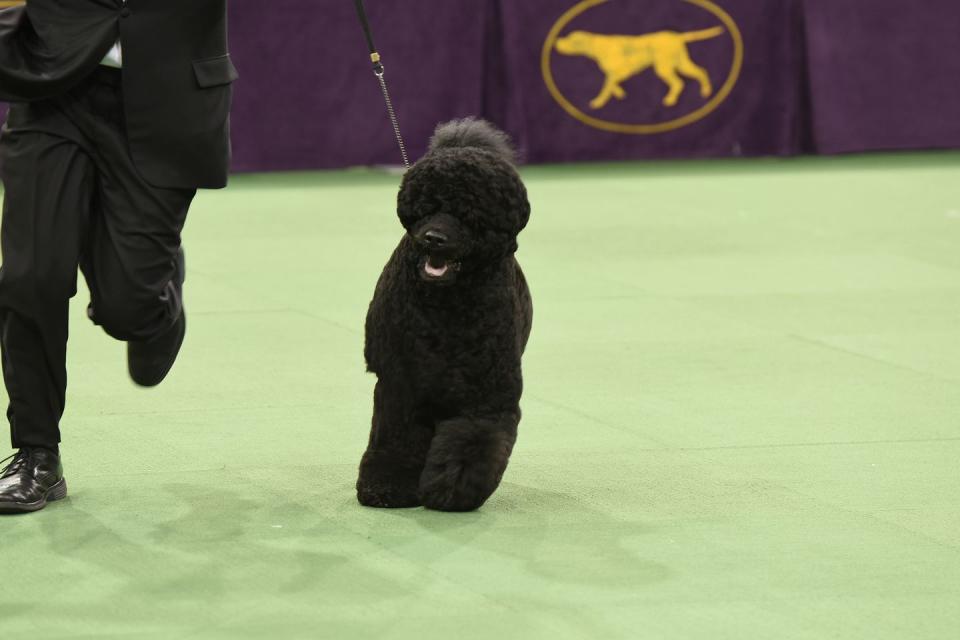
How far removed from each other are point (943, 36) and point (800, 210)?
311 cm

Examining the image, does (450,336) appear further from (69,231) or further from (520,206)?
(69,231)

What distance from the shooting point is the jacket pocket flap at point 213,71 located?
410 centimetres

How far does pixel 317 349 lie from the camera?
6.27m

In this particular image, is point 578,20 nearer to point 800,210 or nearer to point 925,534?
point 800,210

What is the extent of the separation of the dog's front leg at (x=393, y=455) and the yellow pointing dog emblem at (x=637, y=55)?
26.0ft

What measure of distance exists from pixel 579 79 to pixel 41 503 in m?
8.18

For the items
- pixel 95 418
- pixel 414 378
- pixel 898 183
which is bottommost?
pixel 898 183

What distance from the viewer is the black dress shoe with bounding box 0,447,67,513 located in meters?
4.13

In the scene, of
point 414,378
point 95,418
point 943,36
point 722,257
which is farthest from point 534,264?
point 943,36

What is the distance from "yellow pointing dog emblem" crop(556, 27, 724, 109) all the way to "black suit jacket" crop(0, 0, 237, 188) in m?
7.87

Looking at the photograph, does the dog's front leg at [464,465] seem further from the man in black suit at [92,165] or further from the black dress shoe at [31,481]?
the black dress shoe at [31,481]

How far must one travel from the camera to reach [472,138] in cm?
420

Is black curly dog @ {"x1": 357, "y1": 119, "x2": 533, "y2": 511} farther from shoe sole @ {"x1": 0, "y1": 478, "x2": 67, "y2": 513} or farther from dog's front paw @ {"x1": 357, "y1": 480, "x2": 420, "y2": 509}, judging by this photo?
shoe sole @ {"x1": 0, "y1": 478, "x2": 67, "y2": 513}

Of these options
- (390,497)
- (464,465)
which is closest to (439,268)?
(464,465)
